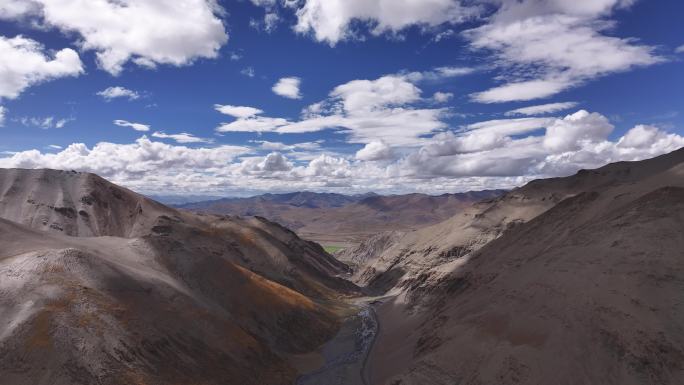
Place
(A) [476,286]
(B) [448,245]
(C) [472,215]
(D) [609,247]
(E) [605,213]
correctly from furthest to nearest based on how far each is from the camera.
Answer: (C) [472,215] < (B) [448,245] < (A) [476,286] < (E) [605,213] < (D) [609,247]

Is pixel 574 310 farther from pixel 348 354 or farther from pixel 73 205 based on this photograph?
pixel 73 205

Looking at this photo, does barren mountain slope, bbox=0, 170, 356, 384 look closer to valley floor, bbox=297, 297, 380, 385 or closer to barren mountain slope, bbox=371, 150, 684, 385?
valley floor, bbox=297, 297, 380, 385

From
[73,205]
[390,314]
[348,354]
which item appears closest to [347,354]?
[348,354]

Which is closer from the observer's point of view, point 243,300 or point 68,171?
point 243,300

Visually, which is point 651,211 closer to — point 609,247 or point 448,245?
A: point 609,247

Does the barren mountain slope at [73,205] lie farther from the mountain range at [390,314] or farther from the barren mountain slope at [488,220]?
the barren mountain slope at [488,220]

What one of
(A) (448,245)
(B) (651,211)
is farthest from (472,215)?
(B) (651,211)
